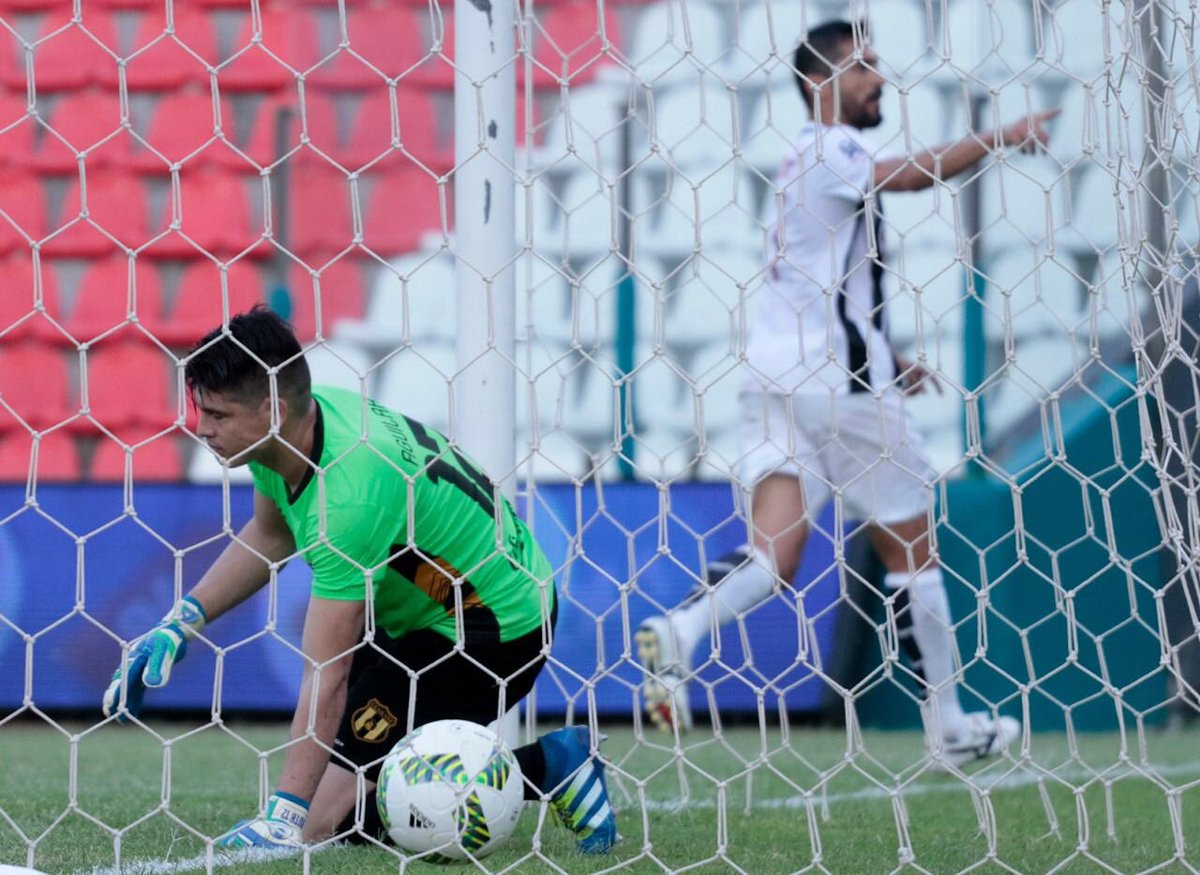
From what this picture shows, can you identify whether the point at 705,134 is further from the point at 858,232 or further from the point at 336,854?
the point at 336,854

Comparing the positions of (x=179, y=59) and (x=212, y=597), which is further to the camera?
(x=179, y=59)

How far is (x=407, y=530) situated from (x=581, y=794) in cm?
55

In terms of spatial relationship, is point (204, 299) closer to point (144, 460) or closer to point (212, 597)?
point (144, 460)

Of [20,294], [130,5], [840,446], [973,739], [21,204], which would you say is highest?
[840,446]

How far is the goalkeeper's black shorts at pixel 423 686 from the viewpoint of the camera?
3072 millimetres

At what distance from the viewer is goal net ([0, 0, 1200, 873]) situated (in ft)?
10.0

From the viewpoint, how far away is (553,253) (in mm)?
6730

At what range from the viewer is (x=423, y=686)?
3162 mm

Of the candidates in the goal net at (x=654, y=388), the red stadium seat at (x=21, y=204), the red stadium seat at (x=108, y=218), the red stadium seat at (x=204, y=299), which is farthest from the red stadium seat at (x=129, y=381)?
the red stadium seat at (x=21, y=204)

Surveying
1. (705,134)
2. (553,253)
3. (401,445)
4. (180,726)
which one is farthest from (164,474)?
(401,445)

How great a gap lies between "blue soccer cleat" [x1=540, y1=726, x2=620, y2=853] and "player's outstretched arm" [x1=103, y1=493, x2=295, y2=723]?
2.07ft

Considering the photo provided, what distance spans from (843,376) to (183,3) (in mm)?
3943

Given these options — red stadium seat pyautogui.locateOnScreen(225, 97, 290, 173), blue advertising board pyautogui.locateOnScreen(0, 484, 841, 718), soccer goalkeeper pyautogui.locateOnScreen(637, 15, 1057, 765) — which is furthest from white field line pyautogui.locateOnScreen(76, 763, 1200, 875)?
A: red stadium seat pyautogui.locateOnScreen(225, 97, 290, 173)

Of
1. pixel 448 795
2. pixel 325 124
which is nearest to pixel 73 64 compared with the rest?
pixel 325 124
